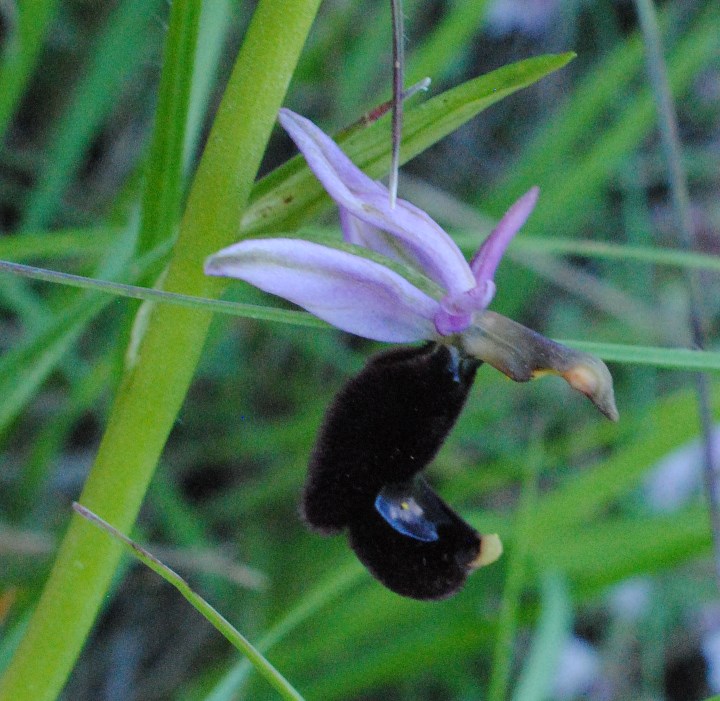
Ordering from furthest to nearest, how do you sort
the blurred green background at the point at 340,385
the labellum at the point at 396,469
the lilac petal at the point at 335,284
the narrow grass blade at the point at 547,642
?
the blurred green background at the point at 340,385 < the narrow grass blade at the point at 547,642 < the labellum at the point at 396,469 < the lilac petal at the point at 335,284

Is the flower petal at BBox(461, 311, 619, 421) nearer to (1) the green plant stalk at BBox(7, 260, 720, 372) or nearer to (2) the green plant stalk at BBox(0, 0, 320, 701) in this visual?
(1) the green plant stalk at BBox(7, 260, 720, 372)

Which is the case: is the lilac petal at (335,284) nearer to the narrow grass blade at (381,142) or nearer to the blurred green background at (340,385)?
the narrow grass blade at (381,142)

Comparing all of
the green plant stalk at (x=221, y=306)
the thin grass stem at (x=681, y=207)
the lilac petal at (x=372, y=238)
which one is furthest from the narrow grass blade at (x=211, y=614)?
the thin grass stem at (x=681, y=207)

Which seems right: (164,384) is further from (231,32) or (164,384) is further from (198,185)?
(231,32)

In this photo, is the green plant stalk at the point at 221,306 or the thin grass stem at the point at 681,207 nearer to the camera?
the green plant stalk at the point at 221,306

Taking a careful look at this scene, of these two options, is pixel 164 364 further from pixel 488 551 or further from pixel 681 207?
pixel 681 207

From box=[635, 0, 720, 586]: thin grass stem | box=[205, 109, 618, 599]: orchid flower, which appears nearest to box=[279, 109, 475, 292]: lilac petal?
box=[205, 109, 618, 599]: orchid flower
